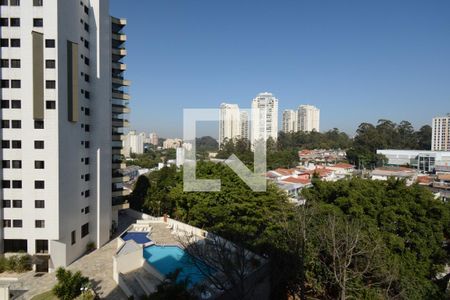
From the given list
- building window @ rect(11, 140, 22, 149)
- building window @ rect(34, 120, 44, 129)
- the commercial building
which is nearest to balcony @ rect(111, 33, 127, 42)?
building window @ rect(34, 120, 44, 129)

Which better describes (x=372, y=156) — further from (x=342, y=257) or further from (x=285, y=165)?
(x=342, y=257)

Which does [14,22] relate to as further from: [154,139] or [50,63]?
[154,139]

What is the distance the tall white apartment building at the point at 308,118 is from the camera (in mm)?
75000

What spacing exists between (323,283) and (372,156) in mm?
41576

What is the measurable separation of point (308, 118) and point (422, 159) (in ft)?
117

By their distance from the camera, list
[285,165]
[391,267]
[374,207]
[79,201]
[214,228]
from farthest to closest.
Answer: [285,165]
[214,228]
[79,201]
[374,207]
[391,267]

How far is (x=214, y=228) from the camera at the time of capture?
12.1 m

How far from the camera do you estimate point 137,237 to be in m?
13.0

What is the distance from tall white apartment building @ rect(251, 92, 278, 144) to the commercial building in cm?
2421

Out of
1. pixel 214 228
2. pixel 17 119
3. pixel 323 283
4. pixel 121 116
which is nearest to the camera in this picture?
pixel 323 283

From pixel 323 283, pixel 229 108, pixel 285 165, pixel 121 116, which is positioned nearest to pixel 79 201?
pixel 121 116

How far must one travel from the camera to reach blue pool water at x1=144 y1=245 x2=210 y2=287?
9.38m

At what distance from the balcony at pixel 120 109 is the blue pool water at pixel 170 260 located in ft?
23.8

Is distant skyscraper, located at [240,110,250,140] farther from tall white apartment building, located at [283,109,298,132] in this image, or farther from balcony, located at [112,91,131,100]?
tall white apartment building, located at [283,109,298,132]
